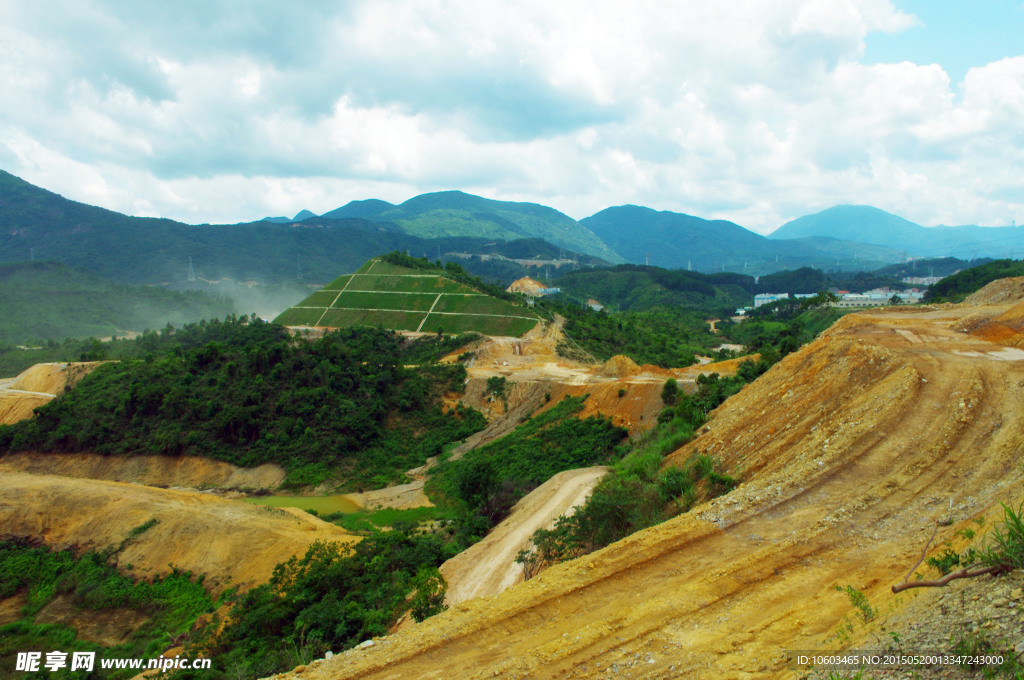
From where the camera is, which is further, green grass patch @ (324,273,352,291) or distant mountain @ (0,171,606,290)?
distant mountain @ (0,171,606,290)

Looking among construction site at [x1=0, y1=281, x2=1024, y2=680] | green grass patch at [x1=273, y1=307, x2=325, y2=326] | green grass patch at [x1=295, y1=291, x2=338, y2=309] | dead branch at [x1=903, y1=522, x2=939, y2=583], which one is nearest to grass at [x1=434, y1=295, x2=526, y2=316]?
green grass patch at [x1=273, y1=307, x2=325, y2=326]

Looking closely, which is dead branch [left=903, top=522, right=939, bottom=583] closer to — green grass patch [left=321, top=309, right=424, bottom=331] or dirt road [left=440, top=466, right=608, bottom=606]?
dirt road [left=440, top=466, right=608, bottom=606]

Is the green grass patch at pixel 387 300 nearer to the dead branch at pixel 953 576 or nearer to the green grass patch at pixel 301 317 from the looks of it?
the green grass patch at pixel 301 317

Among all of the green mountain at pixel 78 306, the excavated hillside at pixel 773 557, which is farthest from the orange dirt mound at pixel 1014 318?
A: the green mountain at pixel 78 306

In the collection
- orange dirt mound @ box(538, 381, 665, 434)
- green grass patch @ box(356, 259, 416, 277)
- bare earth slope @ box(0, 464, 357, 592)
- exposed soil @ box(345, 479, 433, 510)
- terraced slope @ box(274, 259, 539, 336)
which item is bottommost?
exposed soil @ box(345, 479, 433, 510)

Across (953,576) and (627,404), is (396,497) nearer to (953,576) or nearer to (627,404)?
(627,404)

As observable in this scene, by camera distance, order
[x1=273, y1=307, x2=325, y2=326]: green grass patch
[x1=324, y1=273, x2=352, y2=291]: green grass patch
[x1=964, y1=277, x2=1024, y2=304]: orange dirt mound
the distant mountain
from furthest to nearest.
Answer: the distant mountain → [x1=324, y1=273, x2=352, y2=291]: green grass patch → [x1=273, y1=307, x2=325, y2=326]: green grass patch → [x1=964, y1=277, x2=1024, y2=304]: orange dirt mound

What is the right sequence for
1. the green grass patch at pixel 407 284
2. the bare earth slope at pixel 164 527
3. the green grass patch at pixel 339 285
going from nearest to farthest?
the bare earth slope at pixel 164 527 < the green grass patch at pixel 407 284 < the green grass patch at pixel 339 285

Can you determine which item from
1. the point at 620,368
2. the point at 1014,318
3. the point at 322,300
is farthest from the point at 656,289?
the point at 1014,318
